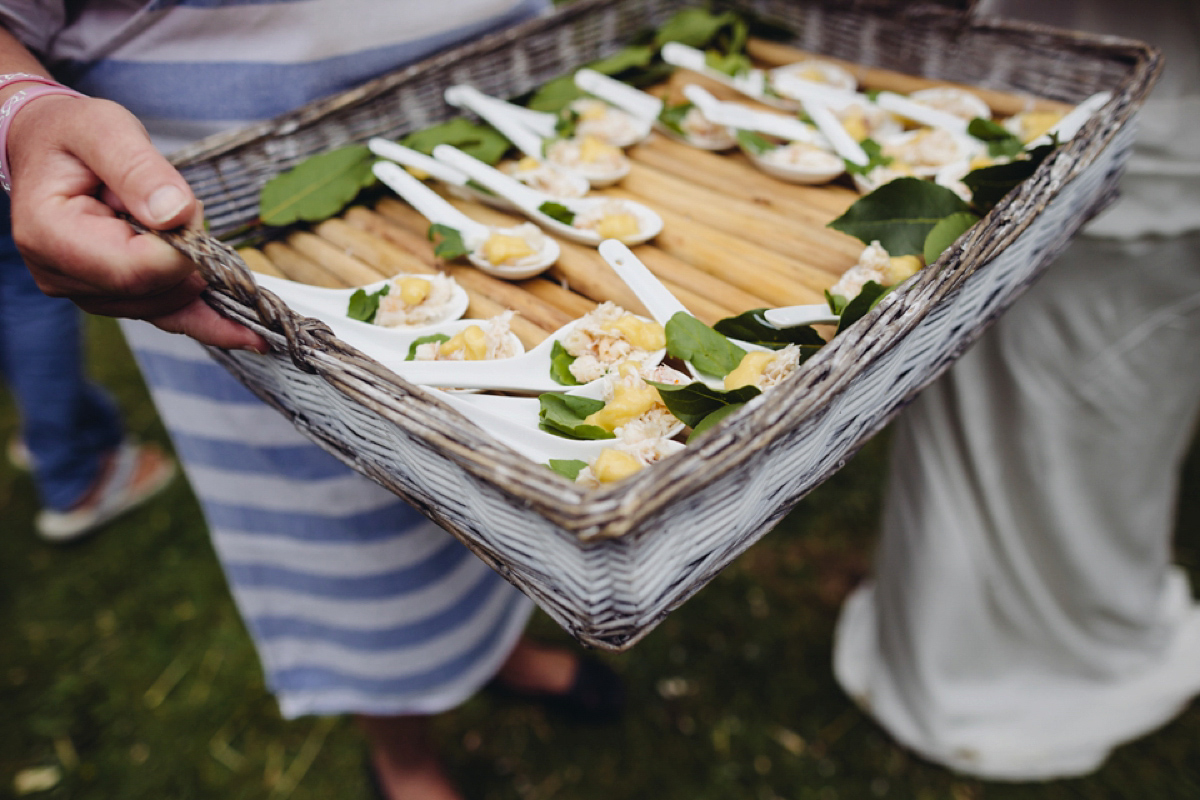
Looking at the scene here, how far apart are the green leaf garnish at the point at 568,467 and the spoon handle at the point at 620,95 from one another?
746 mm

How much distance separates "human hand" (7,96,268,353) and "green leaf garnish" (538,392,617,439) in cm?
29

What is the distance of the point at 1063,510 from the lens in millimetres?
1384

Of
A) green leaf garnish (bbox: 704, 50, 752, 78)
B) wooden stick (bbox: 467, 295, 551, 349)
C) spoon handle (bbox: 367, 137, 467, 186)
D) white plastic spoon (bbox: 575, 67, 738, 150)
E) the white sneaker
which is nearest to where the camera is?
wooden stick (bbox: 467, 295, 551, 349)

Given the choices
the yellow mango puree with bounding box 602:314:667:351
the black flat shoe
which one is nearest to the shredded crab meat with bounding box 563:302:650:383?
the yellow mango puree with bounding box 602:314:667:351

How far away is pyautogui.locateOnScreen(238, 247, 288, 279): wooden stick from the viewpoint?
959 millimetres

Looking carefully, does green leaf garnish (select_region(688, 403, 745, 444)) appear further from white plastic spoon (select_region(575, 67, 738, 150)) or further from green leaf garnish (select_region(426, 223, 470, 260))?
white plastic spoon (select_region(575, 67, 738, 150))

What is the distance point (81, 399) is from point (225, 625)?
77 cm

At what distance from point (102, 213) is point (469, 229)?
401mm

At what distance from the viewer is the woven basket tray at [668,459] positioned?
0.52 metres

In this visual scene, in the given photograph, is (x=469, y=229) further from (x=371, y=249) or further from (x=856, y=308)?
(x=856, y=308)

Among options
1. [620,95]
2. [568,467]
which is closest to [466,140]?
[620,95]

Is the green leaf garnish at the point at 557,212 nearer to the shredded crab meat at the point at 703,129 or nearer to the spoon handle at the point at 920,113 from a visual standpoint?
the shredded crab meat at the point at 703,129

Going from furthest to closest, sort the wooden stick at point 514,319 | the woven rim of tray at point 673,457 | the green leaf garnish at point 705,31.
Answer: the green leaf garnish at point 705,31
the wooden stick at point 514,319
the woven rim of tray at point 673,457

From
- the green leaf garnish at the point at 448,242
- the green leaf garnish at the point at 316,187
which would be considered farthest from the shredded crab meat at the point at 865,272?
the green leaf garnish at the point at 316,187
